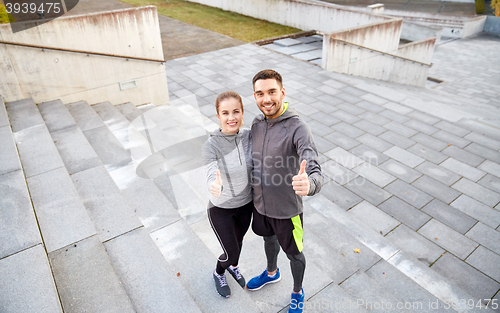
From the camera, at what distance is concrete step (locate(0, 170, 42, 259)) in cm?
270

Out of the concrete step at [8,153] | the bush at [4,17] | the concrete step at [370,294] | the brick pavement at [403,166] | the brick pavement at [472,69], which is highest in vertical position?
the bush at [4,17]

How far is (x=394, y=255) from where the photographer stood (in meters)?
4.02

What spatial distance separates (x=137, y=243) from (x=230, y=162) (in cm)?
131

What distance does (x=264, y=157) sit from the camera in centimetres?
238

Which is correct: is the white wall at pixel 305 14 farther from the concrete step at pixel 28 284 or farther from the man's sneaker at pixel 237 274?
the concrete step at pixel 28 284

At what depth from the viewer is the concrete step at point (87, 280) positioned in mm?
2400

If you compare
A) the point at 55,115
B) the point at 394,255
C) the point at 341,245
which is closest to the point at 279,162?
the point at 341,245

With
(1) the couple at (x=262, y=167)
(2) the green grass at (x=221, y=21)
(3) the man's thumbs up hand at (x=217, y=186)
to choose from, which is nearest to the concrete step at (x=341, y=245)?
(1) the couple at (x=262, y=167)

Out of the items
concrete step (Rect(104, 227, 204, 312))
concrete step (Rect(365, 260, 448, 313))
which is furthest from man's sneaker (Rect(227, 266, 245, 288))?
concrete step (Rect(365, 260, 448, 313))

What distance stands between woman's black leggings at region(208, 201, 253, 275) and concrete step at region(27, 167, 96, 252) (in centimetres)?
121

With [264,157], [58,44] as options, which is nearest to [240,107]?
[264,157]

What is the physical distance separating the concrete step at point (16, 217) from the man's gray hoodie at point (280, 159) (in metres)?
1.92

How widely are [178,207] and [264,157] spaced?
199 cm

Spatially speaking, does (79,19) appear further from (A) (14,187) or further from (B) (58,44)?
(A) (14,187)
